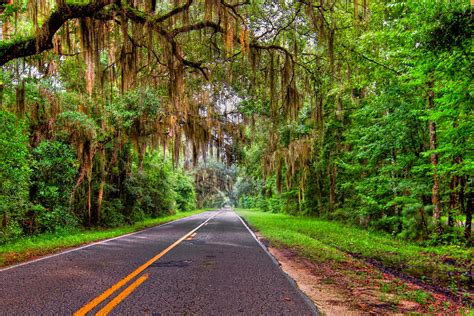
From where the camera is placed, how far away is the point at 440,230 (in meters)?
11.5

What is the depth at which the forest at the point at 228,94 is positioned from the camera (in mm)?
7566

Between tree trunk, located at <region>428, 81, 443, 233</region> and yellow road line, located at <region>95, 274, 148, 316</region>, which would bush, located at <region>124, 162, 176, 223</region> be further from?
yellow road line, located at <region>95, 274, 148, 316</region>

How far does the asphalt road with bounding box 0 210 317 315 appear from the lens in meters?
3.96

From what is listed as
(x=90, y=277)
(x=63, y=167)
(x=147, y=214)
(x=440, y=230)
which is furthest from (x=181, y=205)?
(x=90, y=277)

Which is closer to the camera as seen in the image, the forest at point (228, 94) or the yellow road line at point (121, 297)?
the yellow road line at point (121, 297)

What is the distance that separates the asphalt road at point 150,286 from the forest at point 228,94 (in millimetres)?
4226

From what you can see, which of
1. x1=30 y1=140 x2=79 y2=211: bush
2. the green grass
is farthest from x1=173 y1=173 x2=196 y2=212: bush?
the green grass

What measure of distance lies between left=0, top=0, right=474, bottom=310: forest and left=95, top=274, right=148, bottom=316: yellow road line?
466cm

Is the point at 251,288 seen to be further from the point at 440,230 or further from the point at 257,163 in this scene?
the point at 257,163

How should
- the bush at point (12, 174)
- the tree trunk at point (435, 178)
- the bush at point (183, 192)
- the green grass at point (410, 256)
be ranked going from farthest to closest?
the bush at point (183, 192)
the tree trunk at point (435, 178)
the bush at point (12, 174)
the green grass at point (410, 256)

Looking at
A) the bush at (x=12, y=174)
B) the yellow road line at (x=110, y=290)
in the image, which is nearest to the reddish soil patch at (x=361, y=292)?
the yellow road line at (x=110, y=290)

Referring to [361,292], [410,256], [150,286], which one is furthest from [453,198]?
[150,286]

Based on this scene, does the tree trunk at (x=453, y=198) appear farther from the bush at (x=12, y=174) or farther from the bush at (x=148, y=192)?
the bush at (x=148, y=192)

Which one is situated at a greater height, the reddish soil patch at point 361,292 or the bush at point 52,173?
the bush at point 52,173
